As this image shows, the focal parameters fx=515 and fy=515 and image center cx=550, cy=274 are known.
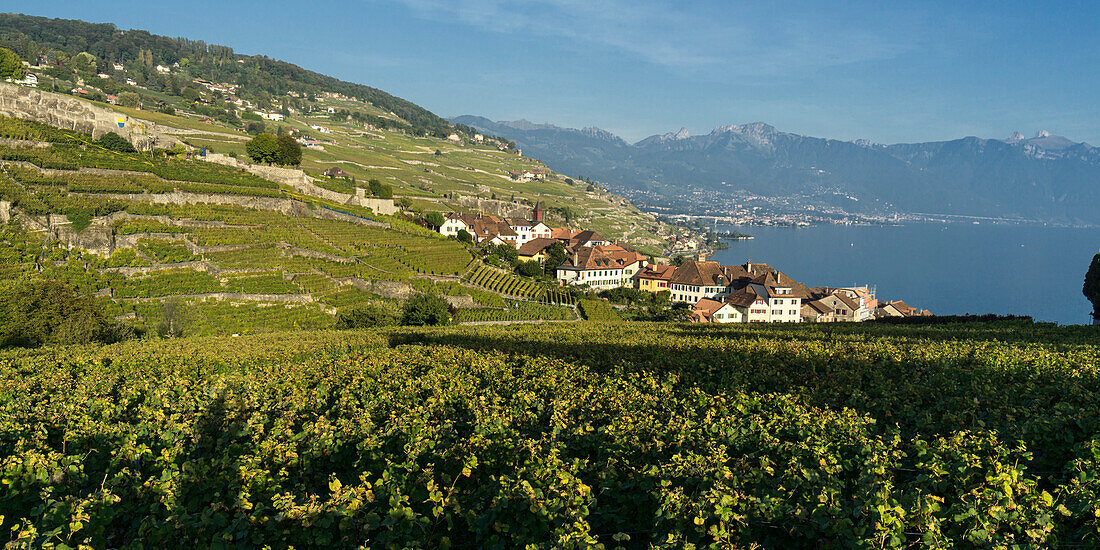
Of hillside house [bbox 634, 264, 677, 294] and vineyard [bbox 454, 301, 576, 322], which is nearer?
vineyard [bbox 454, 301, 576, 322]

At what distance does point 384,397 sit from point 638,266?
7748cm

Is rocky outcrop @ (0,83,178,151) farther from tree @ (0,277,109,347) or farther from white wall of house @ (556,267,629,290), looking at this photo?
white wall of house @ (556,267,629,290)

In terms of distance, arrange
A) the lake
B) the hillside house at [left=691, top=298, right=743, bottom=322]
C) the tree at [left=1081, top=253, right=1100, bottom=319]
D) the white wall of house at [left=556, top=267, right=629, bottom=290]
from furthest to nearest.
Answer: the lake
the white wall of house at [left=556, top=267, right=629, bottom=290]
the hillside house at [left=691, top=298, right=743, bottom=322]
the tree at [left=1081, top=253, right=1100, bottom=319]

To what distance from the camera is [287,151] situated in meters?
62.8

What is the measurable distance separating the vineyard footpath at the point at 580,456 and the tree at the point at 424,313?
23.4 meters

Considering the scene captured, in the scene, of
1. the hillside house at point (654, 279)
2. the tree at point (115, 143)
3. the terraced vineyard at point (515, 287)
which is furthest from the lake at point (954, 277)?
the tree at point (115, 143)

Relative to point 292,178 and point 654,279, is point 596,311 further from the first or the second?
point 292,178

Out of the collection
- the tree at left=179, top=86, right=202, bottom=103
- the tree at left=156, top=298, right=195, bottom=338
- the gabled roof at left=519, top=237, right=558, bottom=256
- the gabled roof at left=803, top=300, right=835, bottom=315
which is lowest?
the tree at left=156, top=298, right=195, bottom=338

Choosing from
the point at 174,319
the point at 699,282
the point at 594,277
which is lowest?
the point at 174,319

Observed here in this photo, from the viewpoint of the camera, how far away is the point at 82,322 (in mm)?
24250

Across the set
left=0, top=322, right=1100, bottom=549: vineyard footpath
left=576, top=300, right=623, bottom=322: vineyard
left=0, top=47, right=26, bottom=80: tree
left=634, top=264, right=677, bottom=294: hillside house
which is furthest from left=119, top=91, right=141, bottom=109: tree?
left=0, top=322, right=1100, bottom=549: vineyard footpath

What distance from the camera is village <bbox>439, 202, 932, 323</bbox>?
211 ft

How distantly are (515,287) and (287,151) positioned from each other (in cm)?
3340

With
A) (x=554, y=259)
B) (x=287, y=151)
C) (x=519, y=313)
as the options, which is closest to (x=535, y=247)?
(x=554, y=259)
